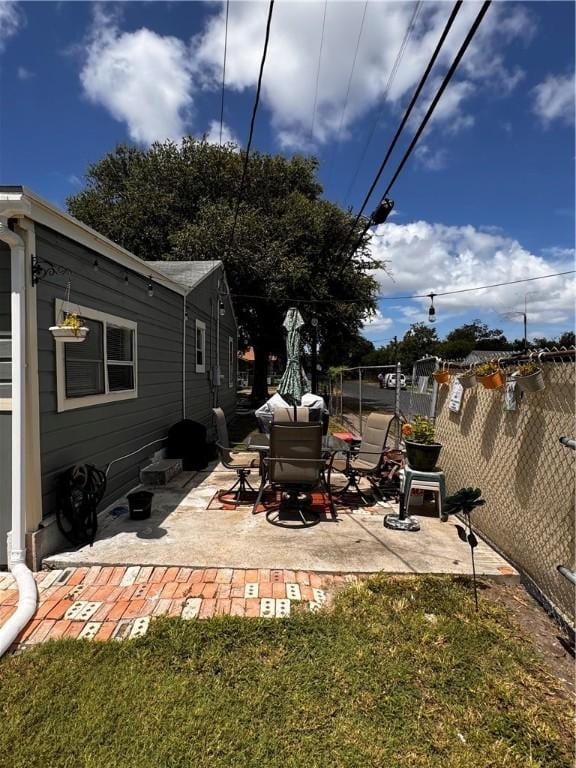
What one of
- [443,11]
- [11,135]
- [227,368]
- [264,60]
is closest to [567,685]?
[443,11]

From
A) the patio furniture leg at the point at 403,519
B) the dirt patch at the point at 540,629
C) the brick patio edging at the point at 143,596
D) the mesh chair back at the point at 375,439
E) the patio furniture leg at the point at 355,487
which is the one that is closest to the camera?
the dirt patch at the point at 540,629

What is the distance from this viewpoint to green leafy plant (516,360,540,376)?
3.03 metres

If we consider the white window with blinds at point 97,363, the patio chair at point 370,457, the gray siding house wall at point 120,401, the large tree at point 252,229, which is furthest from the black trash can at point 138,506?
the large tree at point 252,229

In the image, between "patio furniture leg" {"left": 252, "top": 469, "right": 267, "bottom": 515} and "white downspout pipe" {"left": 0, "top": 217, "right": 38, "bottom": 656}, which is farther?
"patio furniture leg" {"left": 252, "top": 469, "right": 267, "bottom": 515}

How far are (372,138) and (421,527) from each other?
517 cm

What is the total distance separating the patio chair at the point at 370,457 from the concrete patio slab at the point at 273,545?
0.58m

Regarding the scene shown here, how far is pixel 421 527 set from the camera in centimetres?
426

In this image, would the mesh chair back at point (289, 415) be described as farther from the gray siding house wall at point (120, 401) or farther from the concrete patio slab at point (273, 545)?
the concrete patio slab at point (273, 545)

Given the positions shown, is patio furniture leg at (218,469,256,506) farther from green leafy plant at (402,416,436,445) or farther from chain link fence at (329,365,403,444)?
chain link fence at (329,365,403,444)

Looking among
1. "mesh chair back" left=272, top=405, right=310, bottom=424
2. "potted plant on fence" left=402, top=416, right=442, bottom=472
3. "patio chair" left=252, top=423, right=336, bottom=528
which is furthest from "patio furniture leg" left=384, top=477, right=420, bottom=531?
"mesh chair back" left=272, top=405, right=310, bottom=424

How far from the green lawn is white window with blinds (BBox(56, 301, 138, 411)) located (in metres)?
2.23

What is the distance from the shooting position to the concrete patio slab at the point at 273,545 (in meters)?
3.35

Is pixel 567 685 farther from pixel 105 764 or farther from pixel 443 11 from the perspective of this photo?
pixel 443 11

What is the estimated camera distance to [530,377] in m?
3.03
